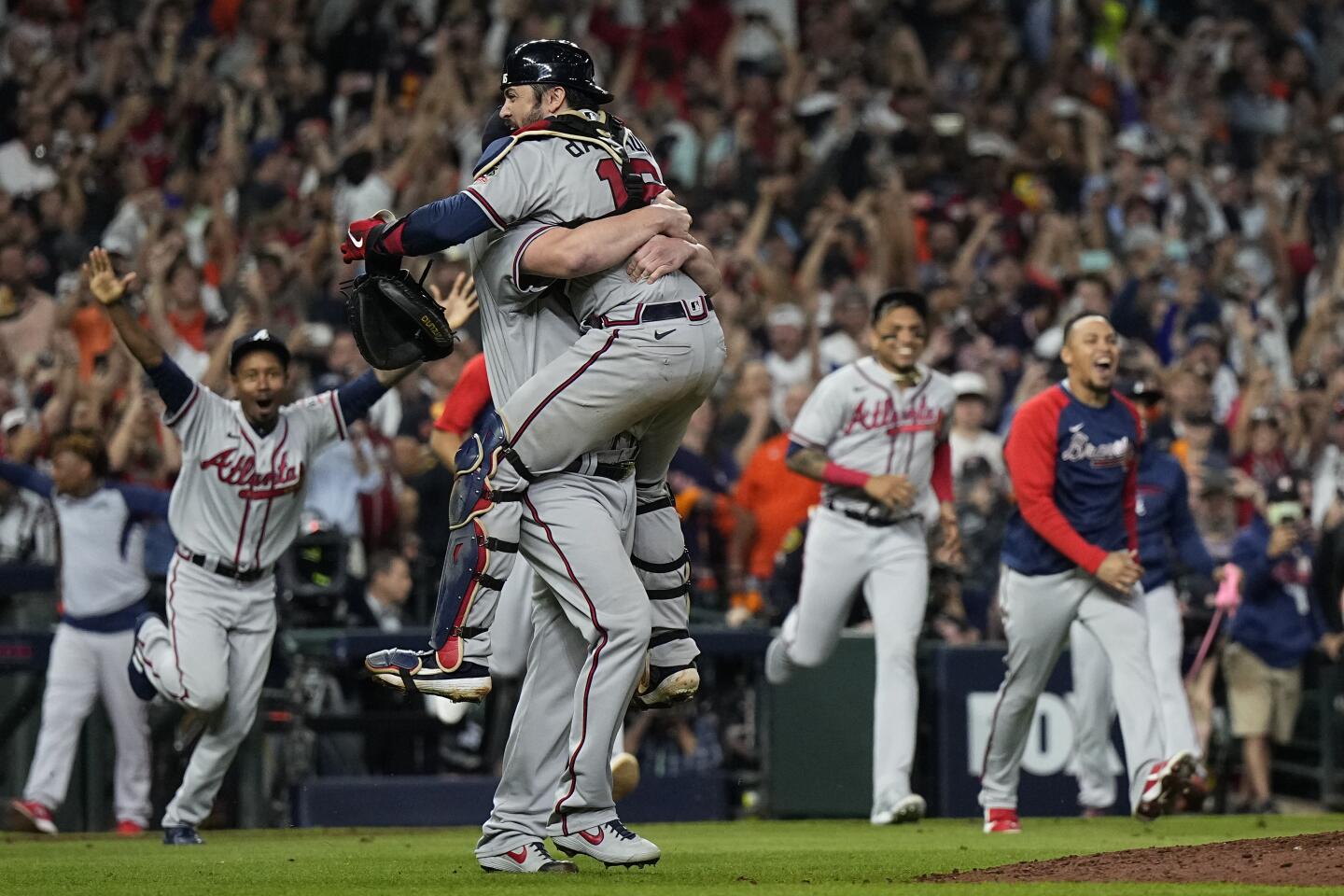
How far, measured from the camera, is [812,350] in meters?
15.3

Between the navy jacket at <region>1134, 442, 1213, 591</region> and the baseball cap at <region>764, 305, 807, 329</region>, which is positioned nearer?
the navy jacket at <region>1134, 442, 1213, 591</region>

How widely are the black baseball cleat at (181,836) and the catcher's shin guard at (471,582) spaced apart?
10.3 feet

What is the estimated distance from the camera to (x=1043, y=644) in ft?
32.0

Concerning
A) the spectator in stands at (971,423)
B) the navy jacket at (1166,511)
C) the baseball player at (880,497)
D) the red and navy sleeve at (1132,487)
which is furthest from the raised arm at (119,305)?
the spectator in stands at (971,423)

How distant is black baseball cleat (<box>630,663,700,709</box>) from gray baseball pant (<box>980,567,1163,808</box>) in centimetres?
311

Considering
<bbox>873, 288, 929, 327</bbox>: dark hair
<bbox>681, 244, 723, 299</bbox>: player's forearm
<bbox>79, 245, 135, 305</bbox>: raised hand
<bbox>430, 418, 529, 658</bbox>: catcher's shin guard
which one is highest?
<bbox>873, 288, 929, 327</bbox>: dark hair

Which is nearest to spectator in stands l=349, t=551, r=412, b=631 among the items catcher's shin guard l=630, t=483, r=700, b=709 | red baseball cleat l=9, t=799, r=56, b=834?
red baseball cleat l=9, t=799, r=56, b=834

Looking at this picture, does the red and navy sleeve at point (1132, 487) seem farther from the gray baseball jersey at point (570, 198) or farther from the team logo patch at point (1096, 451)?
the gray baseball jersey at point (570, 198)

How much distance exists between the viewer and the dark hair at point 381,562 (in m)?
12.4

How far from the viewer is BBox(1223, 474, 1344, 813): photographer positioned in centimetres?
1270

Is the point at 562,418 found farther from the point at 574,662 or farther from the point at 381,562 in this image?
the point at 381,562

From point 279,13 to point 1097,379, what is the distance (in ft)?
34.3

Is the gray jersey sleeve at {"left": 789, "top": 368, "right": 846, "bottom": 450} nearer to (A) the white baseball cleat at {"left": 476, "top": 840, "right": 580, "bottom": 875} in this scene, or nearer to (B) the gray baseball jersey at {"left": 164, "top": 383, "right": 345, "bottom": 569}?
(B) the gray baseball jersey at {"left": 164, "top": 383, "right": 345, "bottom": 569}

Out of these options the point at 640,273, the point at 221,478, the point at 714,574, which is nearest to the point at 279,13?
the point at 714,574
